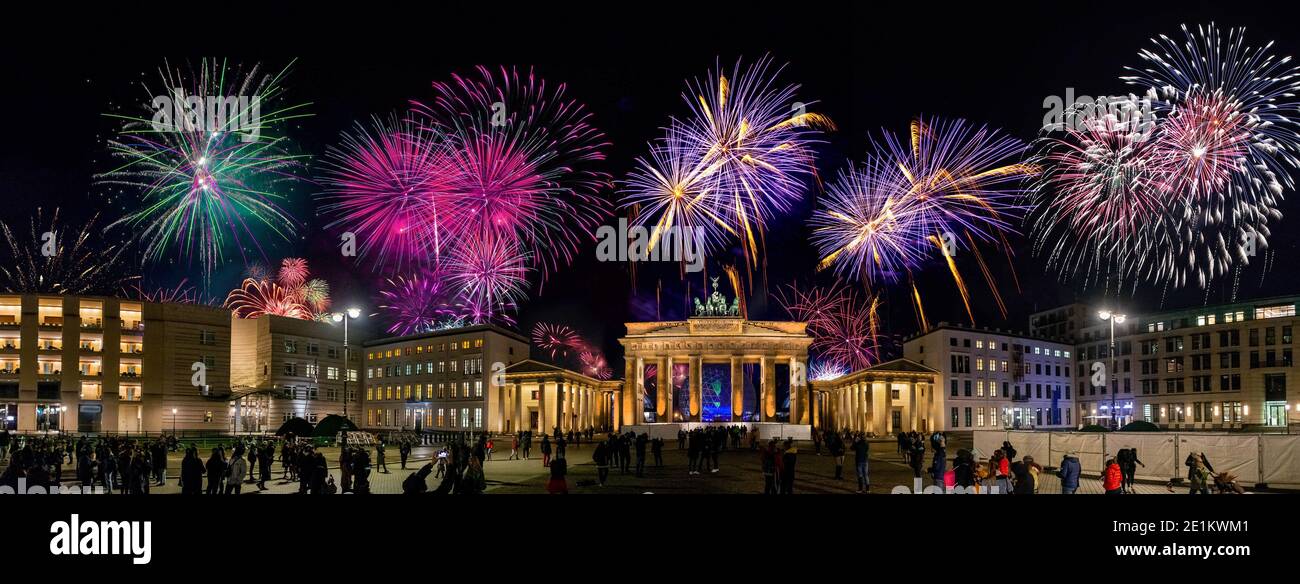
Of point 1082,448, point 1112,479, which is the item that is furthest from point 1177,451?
point 1112,479

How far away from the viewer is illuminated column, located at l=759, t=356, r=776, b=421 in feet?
349

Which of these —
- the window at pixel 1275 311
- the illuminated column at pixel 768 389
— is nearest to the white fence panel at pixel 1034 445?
the illuminated column at pixel 768 389

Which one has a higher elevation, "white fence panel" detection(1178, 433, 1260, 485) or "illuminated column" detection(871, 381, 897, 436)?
"white fence panel" detection(1178, 433, 1260, 485)

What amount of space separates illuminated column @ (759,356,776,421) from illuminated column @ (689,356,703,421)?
7491 millimetres

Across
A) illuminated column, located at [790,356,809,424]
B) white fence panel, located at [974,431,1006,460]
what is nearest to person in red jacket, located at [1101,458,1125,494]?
white fence panel, located at [974,431,1006,460]

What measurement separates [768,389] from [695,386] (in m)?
8.50

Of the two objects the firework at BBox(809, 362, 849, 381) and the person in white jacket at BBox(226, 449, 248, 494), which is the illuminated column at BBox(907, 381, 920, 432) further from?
the person in white jacket at BBox(226, 449, 248, 494)

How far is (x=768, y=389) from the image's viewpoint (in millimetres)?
107125

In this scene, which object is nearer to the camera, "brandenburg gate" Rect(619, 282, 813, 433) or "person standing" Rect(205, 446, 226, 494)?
"person standing" Rect(205, 446, 226, 494)

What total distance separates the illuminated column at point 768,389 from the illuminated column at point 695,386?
749 cm

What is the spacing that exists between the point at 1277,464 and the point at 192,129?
48.7 metres

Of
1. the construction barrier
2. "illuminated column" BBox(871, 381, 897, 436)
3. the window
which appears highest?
the window

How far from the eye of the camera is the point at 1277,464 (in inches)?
1209
